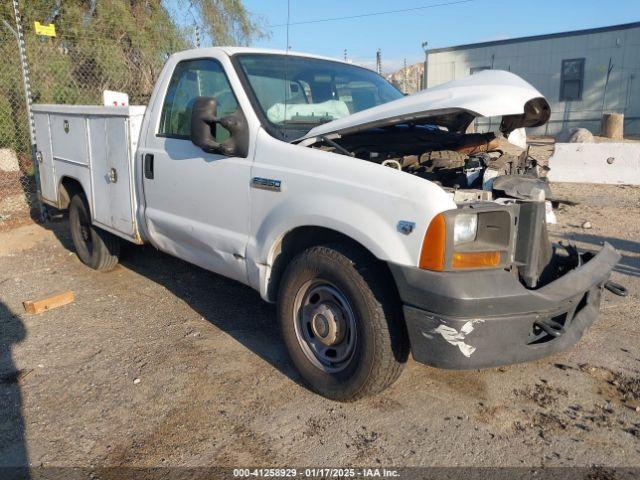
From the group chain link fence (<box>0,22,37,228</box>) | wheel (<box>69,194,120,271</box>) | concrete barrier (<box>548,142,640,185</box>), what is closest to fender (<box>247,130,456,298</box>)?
wheel (<box>69,194,120,271</box>)

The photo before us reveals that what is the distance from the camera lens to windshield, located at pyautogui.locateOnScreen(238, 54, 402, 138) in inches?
149

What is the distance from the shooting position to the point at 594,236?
6.77m

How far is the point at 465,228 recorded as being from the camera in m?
2.74

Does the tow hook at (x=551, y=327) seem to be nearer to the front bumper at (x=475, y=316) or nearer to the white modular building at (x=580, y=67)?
the front bumper at (x=475, y=316)

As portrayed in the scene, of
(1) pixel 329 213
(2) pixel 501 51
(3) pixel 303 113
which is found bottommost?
(1) pixel 329 213

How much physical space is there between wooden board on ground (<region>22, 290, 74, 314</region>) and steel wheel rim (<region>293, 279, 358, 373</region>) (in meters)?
2.68

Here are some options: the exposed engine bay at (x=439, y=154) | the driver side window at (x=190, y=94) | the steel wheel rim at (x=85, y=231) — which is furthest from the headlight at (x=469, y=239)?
the steel wheel rim at (x=85, y=231)

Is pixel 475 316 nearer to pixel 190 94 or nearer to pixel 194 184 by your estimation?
pixel 194 184

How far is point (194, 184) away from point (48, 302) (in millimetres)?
1984

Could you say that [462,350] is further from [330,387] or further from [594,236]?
[594,236]

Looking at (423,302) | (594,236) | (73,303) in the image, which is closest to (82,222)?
(73,303)

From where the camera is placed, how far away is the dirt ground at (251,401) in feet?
9.27

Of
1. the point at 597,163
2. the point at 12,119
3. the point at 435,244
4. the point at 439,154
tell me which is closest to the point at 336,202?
the point at 435,244

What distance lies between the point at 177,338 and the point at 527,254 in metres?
2.61
